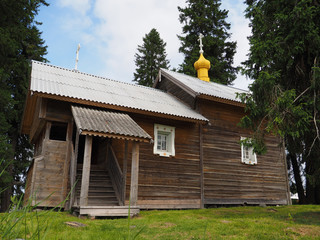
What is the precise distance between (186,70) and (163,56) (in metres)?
6.66

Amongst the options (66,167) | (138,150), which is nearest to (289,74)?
(138,150)

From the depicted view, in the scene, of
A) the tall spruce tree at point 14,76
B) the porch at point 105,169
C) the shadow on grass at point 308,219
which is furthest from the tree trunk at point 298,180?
the tall spruce tree at point 14,76

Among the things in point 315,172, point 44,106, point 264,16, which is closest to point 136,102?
point 44,106

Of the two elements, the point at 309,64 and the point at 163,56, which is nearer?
the point at 309,64

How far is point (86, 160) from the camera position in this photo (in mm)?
8234

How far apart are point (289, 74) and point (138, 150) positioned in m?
5.33

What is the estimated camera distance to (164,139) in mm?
11984

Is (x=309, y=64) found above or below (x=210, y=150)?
above

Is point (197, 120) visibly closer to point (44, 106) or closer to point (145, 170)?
point (145, 170)

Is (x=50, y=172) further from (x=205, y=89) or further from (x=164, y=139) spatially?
(x=205, y=89)

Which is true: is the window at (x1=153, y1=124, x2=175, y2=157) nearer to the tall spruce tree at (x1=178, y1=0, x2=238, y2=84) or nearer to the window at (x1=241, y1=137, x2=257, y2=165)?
the window at (x1=241, y1=137, x2=257, y2=165)

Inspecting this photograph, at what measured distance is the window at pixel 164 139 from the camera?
11547mm

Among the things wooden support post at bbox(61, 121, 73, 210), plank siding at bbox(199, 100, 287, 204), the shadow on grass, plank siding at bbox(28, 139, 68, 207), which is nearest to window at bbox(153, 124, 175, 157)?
plank siding at bbox(199, 100, 287, 204)

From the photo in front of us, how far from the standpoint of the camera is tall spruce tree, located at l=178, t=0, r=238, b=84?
26.2 m
